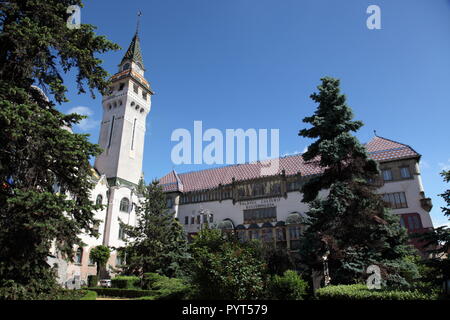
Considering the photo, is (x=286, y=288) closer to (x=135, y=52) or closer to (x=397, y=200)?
(x=397, y=200)

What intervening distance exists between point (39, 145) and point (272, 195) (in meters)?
33.7

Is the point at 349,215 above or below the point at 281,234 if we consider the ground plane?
below

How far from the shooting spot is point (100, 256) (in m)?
34.4

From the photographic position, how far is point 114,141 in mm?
43750

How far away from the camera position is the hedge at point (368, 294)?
9.60m

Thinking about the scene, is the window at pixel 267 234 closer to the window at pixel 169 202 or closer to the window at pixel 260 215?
the window at pixel 260 215

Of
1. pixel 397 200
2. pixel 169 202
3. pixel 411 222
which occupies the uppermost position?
pixel 169 202

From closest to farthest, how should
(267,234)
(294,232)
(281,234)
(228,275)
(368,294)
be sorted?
1. (368,294)
2. (228,275)
3. (294,232)
4. (281,234)
5. (267,234)

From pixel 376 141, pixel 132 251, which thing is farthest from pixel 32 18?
pixel 376 141

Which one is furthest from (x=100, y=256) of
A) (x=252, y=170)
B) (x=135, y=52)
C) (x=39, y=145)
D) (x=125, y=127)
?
(x=135, y=52)

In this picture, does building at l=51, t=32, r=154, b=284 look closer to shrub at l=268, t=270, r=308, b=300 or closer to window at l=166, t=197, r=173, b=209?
window at l=166, t=197, r=173, b=209

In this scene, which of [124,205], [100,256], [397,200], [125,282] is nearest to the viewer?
[125,282]

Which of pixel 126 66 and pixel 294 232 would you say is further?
pixel 126 66
